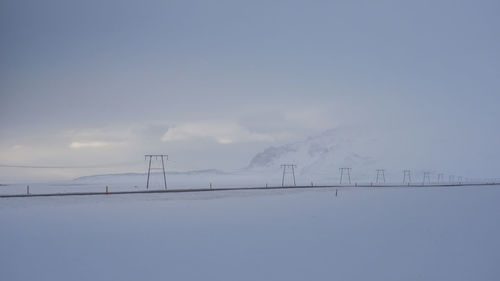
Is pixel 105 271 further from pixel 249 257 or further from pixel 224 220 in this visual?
pixel 224 220

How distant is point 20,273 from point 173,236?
28.5ft

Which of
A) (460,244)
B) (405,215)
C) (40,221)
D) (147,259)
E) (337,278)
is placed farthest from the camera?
(405,215)

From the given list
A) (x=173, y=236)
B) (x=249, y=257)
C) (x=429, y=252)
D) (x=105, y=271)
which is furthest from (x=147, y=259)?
(x=429, y=252)

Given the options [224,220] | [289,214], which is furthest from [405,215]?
[224,220]

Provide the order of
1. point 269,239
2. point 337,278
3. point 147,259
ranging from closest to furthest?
point 337,278, point 147,259, point 269,239

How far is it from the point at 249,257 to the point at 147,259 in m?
4.14

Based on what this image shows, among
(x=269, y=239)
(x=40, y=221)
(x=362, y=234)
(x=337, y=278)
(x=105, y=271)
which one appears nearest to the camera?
(x=337, y=278)

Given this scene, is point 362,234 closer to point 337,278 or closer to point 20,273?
point 337,278

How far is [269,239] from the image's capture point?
69.2 feet

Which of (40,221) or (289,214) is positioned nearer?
(40,221)

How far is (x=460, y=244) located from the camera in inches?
768

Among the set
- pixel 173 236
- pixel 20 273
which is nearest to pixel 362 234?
pixel 173 236

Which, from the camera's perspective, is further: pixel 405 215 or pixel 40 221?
pixel 405 215

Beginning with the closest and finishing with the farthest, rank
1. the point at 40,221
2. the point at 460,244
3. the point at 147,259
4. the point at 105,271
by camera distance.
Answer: the point at 105,271 → the point at 147,259 → the point at 460,244 → the point at 40,221
